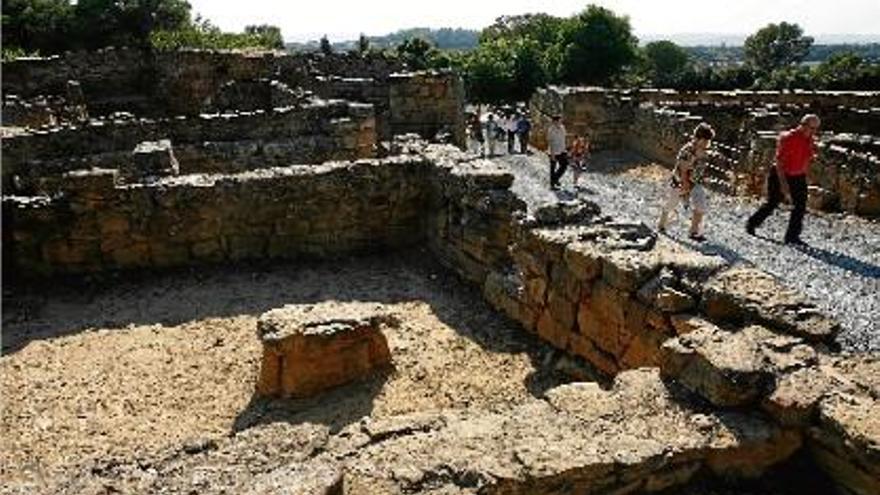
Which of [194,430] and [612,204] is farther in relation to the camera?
[612,204]

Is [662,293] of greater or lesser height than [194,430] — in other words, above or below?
above

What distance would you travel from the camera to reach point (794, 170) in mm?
10344

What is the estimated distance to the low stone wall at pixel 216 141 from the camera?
15094mm

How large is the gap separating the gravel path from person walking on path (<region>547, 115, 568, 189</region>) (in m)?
0.42

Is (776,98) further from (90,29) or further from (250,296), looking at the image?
(90,29)

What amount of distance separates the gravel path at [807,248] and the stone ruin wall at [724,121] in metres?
2.81

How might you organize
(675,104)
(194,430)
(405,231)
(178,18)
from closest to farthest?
(194,430) → (405,231) → (675,104) → (178,18)

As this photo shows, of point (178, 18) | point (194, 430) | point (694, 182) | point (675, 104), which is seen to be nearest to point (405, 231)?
point (694, 182)

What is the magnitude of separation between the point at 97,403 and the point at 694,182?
7.79m

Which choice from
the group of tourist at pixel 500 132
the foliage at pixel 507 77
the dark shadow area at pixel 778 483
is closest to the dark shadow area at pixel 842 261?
the dark shadow area at pixel 778 483

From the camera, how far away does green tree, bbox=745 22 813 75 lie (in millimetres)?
138000

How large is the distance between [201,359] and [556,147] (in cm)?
881

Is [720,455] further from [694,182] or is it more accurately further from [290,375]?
[694,182]

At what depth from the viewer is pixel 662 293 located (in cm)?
705
